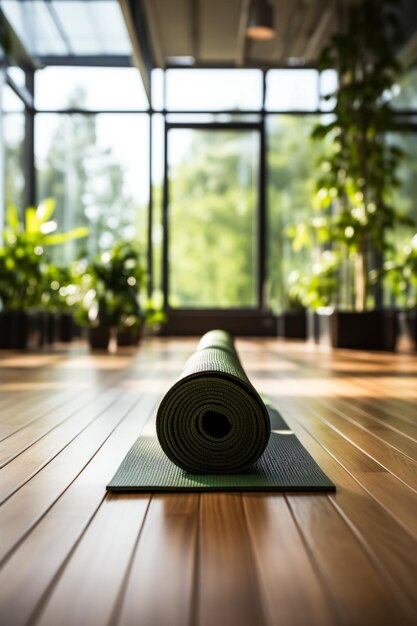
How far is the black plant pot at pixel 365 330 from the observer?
6.89 meters

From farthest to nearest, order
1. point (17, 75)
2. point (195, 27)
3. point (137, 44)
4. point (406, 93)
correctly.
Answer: point (17, 75) → point (406, 93) → point (195, 27) → point (137, 44)

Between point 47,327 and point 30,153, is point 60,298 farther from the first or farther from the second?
point 30,153

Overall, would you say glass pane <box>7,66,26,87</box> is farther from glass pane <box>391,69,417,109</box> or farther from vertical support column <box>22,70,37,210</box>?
glass pane <box>391,69,417,109</box>

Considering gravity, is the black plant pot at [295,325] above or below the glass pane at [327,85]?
below

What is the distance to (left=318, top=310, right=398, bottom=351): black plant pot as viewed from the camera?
6895 mm

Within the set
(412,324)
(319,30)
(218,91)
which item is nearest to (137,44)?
(319,30)

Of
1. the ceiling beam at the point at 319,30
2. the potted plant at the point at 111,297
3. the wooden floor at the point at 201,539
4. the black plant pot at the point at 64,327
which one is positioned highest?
the ceiling beam at the point at 319,30

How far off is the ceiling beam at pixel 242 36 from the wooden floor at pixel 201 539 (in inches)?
260

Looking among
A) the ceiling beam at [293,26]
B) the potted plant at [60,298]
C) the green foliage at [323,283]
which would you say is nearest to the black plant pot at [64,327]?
the potted plant at [60,298]

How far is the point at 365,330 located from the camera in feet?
22.8

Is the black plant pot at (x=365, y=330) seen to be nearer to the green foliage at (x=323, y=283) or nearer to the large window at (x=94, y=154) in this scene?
the green foliage at (x=323, y=283)

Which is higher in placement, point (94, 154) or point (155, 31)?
point (155, 31)

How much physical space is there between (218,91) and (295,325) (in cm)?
327

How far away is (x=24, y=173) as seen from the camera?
10398 mm
